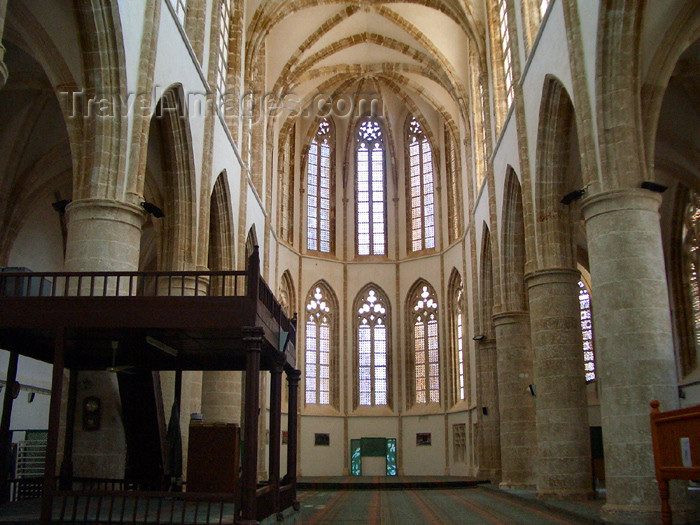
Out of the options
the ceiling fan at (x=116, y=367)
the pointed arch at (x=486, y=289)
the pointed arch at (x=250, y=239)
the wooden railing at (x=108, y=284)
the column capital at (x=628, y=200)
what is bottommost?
the ceiling fan at (x=116, y=367)

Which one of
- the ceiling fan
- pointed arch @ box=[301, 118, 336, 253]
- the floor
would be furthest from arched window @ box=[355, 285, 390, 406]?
the ceiling fan

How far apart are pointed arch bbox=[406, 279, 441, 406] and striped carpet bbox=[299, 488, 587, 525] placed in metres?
12.6

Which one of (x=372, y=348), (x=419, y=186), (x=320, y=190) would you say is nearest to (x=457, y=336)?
(x=372, y=348)

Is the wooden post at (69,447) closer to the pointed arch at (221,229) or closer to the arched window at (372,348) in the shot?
the pointed arch at (221,229)

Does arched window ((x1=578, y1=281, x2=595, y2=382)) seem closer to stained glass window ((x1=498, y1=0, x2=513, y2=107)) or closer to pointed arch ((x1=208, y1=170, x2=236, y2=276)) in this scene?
stained glass window ((x1=498, y1=0, x2=513, y2=107))

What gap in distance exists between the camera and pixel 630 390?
38.4ft

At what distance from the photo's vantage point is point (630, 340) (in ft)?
38.8

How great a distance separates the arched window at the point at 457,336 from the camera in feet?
103

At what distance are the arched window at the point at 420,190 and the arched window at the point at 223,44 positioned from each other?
568 inches

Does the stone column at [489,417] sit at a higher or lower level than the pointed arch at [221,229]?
lower

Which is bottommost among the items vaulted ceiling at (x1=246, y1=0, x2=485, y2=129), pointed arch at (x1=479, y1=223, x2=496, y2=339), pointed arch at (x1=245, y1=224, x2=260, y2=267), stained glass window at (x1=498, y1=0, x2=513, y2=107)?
pointed arch at (x1=479, y1=223, x2=496, y2=339)

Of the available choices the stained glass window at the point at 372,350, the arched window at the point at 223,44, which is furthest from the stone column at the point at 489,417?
the arched window at the point at 223,44

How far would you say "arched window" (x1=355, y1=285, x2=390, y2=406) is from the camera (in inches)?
1335

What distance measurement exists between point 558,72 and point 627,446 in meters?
7.53
